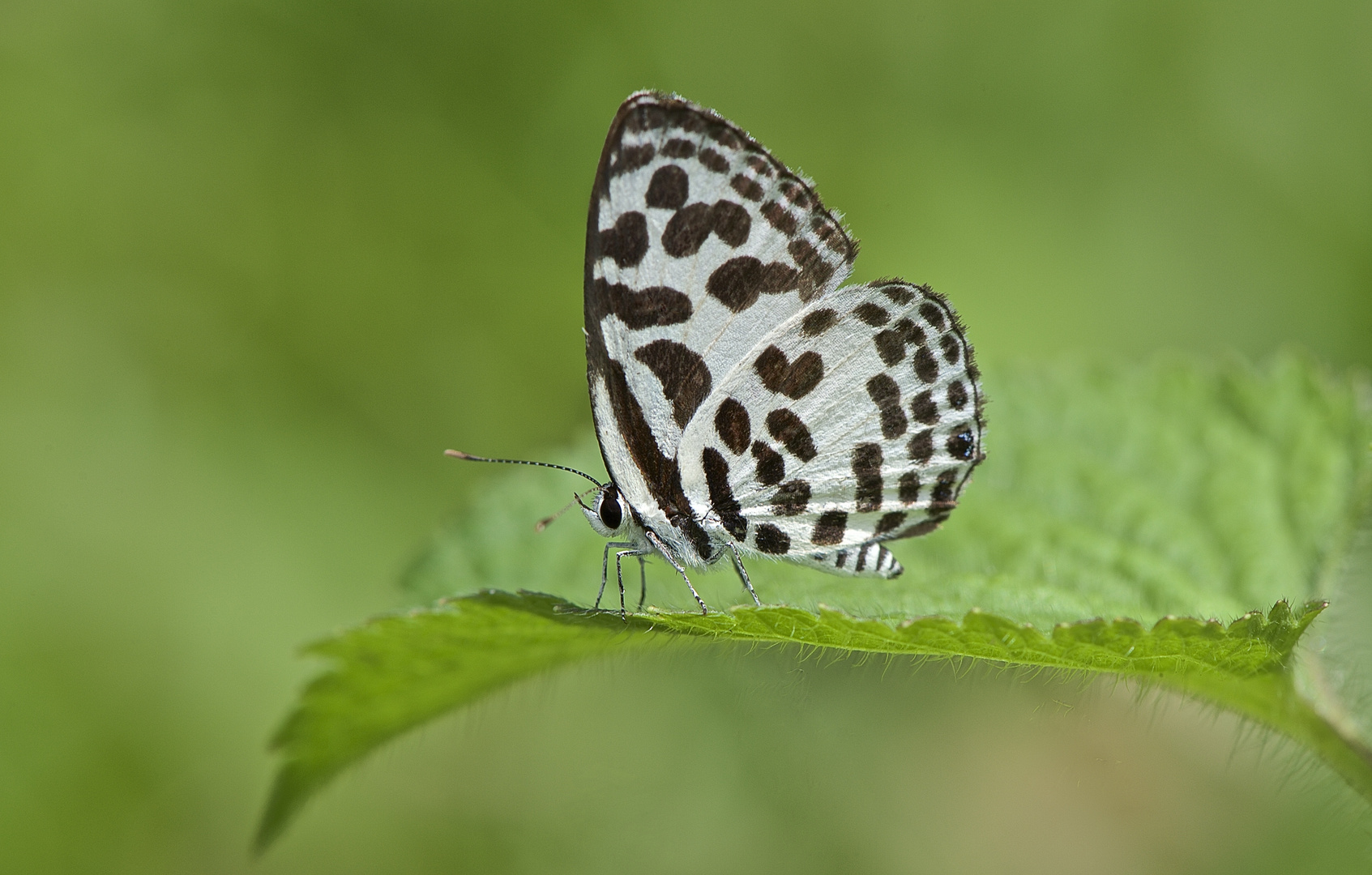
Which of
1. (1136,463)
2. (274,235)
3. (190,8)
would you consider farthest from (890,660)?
(190,8)

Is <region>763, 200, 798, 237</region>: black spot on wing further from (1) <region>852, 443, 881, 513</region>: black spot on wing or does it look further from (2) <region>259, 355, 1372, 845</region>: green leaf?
(2) <region>259, 355, 1372, 845</region>: green leaf

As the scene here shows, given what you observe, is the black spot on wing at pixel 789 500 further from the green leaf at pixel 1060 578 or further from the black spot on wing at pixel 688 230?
the black spot on wing at pixel 688 230

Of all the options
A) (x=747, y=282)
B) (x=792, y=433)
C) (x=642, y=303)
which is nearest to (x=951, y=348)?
(x=792, y=433)

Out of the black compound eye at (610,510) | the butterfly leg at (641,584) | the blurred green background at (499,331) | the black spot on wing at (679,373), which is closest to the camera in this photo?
the black spot on wing at (679,373)

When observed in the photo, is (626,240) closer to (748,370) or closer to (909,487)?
(748,370)

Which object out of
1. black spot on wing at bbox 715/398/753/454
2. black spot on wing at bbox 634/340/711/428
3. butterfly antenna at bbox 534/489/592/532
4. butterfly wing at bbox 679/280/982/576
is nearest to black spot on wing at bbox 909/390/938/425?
butterfly wing at bbox 679/280/982/576

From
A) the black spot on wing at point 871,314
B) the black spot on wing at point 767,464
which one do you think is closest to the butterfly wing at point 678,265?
the black spot on wing at point 871,314

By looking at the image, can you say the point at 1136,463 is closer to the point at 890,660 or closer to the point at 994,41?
the point at 890,660
